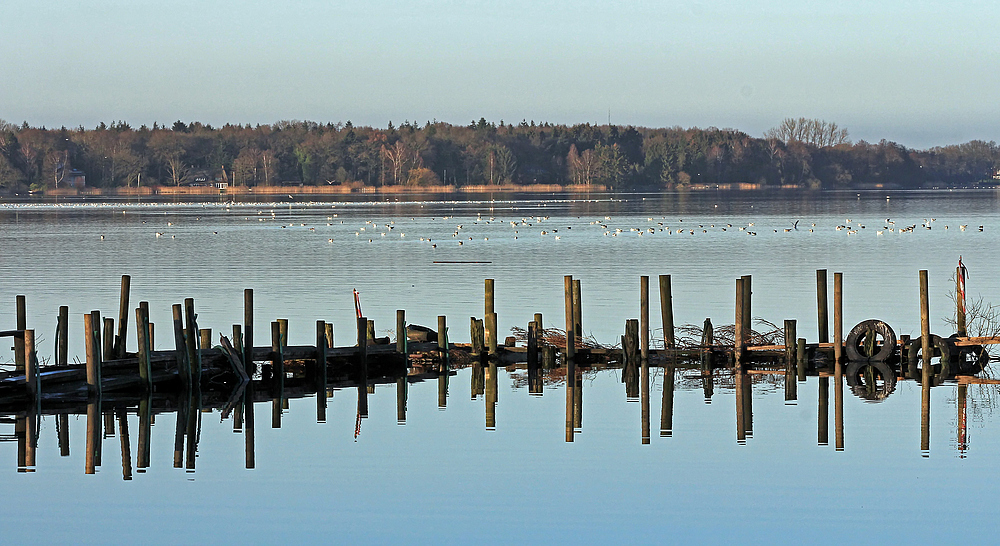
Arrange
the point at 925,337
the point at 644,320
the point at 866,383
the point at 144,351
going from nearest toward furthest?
A: the point at 144,351, the point at 866,383, the point at 925,337, the point at 644,320

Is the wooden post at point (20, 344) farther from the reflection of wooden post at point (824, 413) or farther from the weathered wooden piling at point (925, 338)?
the weathered wooden piling at point (925, 338)

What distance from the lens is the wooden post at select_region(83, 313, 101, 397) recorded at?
16.8 metres

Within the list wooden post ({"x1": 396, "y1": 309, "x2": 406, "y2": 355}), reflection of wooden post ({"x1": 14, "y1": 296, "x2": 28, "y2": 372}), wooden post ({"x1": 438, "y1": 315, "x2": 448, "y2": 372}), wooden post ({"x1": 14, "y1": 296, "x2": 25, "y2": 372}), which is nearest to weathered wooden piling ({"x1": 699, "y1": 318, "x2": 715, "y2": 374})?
wooden post ({"x1": 438, "y1": 315, "x2": 448, "y2": 372})

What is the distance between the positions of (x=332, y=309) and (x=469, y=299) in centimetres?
357

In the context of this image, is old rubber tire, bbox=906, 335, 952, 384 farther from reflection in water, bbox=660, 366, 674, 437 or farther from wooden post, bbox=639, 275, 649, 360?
wooden post, bbox=639, 275, 649, 360

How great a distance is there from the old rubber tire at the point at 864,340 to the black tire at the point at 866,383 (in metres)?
0.09

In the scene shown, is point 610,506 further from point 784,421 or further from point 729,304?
point 729,304

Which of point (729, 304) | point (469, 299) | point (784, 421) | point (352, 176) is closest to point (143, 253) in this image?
point (469, 299)

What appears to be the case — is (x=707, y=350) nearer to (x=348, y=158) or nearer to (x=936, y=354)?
(x=936, y=354)

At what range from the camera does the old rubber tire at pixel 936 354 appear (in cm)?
2008

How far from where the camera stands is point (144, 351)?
1780 cm

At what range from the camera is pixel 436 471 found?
14055mm

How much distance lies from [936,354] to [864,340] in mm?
1134

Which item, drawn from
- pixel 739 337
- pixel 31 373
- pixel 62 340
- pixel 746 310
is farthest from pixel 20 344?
pixel 746 310
